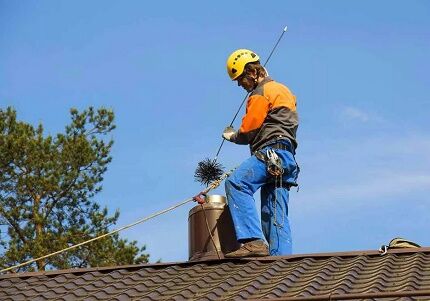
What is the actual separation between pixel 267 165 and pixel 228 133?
79 centimetres

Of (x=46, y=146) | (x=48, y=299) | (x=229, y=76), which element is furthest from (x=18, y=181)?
(x=48, y=299)

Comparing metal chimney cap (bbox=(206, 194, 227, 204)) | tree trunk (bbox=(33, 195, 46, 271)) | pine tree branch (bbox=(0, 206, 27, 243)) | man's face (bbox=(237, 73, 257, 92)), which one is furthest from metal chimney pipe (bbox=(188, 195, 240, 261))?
pine tree branch (bbox=(0, 206, 27, 243))

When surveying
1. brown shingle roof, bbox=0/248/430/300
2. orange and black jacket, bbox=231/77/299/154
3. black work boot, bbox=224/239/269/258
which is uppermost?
orange and black jacket, bbox=231/77/299/154

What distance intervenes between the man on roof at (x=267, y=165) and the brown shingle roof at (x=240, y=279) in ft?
2.31

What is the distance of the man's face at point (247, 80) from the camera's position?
1139 cm

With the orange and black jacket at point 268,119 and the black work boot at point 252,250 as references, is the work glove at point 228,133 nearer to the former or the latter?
the orange and black jacket at point 268,119

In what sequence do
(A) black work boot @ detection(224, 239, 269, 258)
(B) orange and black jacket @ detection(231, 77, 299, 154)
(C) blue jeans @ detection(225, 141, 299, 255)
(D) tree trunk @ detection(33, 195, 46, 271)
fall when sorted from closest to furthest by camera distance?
1. (A) black work boot @ detection(224, 239, 269, 258)
2. (C) blue jeans @ detection(225, 141, 299, 255)
3. (B) orange and black jacket @ detection(231, 77, 299, 154)
4. (D) tree trunk @ detection(33, 195, 46, 271)

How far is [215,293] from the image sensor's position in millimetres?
9070

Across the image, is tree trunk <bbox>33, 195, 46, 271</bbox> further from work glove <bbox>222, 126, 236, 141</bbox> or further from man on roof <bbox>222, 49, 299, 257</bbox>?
man on roof <bbox>222, 49, 299, 257</bbox>

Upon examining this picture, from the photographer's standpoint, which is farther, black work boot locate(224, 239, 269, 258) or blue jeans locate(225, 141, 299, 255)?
blue jeans locate(225, 141, 299, 255)

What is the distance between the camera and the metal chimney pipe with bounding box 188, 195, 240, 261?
35.1ft

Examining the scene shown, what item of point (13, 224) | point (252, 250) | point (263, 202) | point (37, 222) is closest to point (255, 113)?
point (263, 202)

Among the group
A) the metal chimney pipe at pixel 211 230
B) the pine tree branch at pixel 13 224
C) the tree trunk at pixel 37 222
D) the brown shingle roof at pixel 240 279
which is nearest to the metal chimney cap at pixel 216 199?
the metal chimney pipe at pixel 211 230

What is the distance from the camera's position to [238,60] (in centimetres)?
1134
